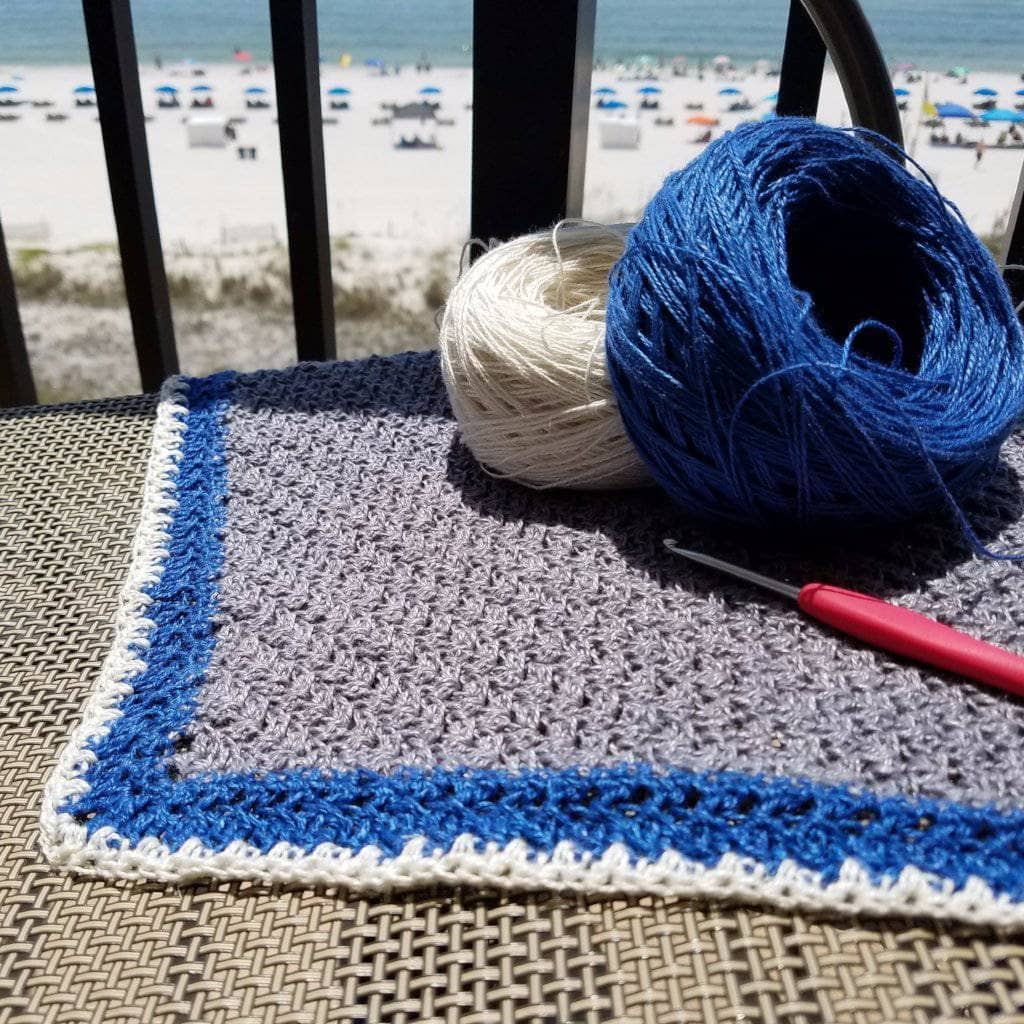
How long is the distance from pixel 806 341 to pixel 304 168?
23.0 inches

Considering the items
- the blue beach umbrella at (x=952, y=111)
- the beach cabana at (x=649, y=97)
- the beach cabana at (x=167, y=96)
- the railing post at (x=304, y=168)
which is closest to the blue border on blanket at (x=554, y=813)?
the railing post at (x=304, y=168)

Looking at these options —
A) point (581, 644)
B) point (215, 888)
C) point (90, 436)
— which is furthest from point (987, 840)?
point (90, 436)

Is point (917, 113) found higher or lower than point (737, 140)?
lower

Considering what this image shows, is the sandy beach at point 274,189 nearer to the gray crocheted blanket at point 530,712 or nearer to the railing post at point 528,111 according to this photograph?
the railing post at point 528,111

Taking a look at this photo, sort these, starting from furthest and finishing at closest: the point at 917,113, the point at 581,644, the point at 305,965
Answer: the point at 917,113, the point at 581,644, the point at 305,965

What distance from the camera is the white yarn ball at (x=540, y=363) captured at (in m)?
0.52

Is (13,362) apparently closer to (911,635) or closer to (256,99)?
(911,635)

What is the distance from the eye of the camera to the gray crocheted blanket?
0.35m

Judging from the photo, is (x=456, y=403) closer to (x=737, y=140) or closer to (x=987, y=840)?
(x=737, y=140)

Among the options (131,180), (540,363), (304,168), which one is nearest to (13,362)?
(131,180)

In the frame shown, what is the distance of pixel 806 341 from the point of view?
1.43 ft

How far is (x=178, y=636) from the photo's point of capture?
489 millimetres

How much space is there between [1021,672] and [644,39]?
6.89 meters

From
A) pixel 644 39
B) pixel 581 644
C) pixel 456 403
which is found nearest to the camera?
pixel 581 644
